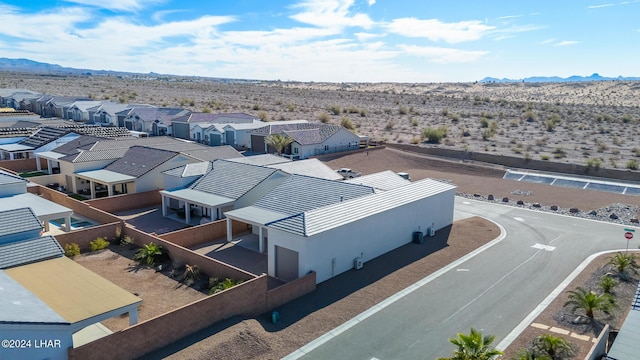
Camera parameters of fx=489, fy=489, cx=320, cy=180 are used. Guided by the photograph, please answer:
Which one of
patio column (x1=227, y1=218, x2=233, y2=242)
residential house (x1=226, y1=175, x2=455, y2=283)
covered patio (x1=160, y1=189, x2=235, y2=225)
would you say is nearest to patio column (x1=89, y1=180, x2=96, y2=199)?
covered patio (x1=160, y1=189, x2=235, y2=225)

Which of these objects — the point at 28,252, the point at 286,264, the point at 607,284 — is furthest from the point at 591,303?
the point at 28,252

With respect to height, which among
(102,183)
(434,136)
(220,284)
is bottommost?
(220,284)

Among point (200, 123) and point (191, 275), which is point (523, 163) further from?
point (191, 275)

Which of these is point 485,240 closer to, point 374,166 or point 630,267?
point 630,267

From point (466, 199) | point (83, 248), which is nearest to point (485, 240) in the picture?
point (466, 199)

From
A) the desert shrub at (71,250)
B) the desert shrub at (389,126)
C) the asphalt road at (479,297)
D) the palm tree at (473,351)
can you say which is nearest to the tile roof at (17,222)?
the desert shrub at (71,250)

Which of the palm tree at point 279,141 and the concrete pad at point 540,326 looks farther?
the palm tree at point 279,141

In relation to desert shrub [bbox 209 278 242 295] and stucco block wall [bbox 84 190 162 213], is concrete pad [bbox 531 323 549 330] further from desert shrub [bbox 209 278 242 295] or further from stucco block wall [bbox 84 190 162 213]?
stucco block wall [bbox 84 190 162 213]

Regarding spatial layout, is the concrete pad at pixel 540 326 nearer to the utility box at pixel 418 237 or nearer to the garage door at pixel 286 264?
the utility box at pixel 418 237
